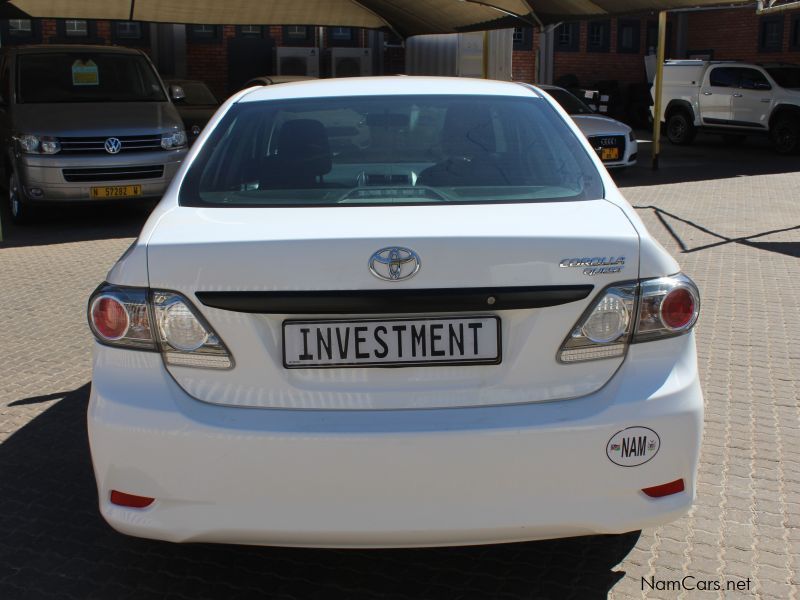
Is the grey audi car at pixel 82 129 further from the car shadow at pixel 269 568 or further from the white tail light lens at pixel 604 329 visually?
the white tail light lens at pixel 604 329

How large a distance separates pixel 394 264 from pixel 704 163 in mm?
18071

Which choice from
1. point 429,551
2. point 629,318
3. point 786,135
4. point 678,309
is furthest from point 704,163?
point 629,318

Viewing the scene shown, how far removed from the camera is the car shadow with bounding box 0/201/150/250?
10.9 m

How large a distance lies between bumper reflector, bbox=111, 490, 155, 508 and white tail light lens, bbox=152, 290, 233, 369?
0.38 m

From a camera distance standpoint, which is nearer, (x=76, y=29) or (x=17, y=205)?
(x=17, y=205)

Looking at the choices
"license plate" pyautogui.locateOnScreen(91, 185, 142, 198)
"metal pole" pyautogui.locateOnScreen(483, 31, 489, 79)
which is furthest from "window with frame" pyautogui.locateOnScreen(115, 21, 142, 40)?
"license plate" pyautogui.locateOnScreen(91, 185, 142, 198)

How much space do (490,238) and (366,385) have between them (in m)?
0.51

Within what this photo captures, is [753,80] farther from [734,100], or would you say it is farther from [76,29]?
[76,29]

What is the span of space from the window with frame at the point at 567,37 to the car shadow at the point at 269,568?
94.5ft

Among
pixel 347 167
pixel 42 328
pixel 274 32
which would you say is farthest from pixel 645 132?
pixel 347 167

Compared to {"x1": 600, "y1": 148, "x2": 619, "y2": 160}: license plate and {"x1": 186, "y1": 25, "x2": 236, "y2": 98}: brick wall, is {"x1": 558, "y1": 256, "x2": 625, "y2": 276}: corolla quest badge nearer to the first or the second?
{"x1": 600, "y1": 148, "x2": 619, "y2": 160}: license plate

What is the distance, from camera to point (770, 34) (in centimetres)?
3023

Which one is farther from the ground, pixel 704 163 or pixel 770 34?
pixel 770 34

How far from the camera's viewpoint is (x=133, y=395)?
280 cm
